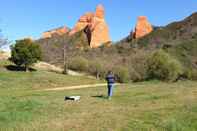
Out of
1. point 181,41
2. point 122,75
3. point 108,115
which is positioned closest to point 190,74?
point 122,75

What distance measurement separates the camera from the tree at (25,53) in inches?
2458

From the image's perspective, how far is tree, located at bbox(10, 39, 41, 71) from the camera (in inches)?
2458

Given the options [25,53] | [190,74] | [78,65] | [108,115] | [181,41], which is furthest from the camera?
[181,41]

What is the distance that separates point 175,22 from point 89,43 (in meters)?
44.9

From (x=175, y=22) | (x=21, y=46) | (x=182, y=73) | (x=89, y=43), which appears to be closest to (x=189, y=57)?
→ (x=182, y=73)

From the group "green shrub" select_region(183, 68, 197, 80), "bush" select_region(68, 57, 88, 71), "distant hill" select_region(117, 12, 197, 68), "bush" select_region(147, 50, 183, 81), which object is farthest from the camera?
"distant hill" select_region(117, 12, 197, 68)

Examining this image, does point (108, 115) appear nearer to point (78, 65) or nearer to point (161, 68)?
point (161, 68)

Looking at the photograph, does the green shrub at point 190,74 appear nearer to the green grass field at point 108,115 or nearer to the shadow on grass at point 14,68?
the shadow on grass at point 14,68

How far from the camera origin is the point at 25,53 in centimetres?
6222

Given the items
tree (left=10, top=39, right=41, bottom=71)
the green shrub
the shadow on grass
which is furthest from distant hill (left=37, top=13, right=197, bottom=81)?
the shadow on grass

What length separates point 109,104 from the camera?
19.0m

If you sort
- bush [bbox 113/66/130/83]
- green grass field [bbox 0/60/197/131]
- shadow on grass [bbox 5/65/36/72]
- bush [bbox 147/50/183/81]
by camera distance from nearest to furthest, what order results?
green grass field [bbox 0/60/197/131]
bush [bbox 147/50/183/81]
shadow on grass [bbox 5/65/36/72]
bush [bbox 113/66/130/83]

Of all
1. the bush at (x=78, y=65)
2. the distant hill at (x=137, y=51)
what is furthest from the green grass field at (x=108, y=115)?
the bush at (x=78, y=65)

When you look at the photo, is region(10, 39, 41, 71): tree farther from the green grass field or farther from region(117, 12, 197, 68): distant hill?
the green grass field
